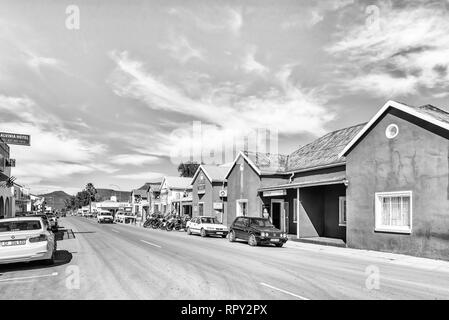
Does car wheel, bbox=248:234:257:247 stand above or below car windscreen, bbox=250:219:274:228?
below

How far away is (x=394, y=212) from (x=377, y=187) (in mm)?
1309

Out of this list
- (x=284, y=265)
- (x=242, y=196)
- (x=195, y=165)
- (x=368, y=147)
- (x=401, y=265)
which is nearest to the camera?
(x=284, y=265)

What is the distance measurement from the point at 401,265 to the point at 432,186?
3.68 meters

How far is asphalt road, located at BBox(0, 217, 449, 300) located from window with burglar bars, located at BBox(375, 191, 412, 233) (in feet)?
8.78

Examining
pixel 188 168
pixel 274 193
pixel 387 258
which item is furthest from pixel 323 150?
pixel 188 168

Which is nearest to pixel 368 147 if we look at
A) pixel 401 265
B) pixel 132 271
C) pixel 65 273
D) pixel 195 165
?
pixel 401 265

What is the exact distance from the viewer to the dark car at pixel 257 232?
1919 centimetres

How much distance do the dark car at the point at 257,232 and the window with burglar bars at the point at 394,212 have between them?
4731mm

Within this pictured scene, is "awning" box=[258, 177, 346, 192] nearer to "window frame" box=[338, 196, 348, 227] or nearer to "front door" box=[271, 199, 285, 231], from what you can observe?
"front door" box=[271, 199, 285, 231]

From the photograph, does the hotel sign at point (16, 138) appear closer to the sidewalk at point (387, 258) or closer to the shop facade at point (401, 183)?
the sidewalk at point (387, 258)

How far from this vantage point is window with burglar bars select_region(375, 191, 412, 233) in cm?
1605

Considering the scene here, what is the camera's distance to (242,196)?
3042 cm

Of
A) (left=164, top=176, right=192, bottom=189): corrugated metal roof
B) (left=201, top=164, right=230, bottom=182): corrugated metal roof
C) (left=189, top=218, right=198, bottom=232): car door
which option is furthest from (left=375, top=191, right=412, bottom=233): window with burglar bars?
(left=164, top=176, right=192, bottom=189): corrugated metal roof
